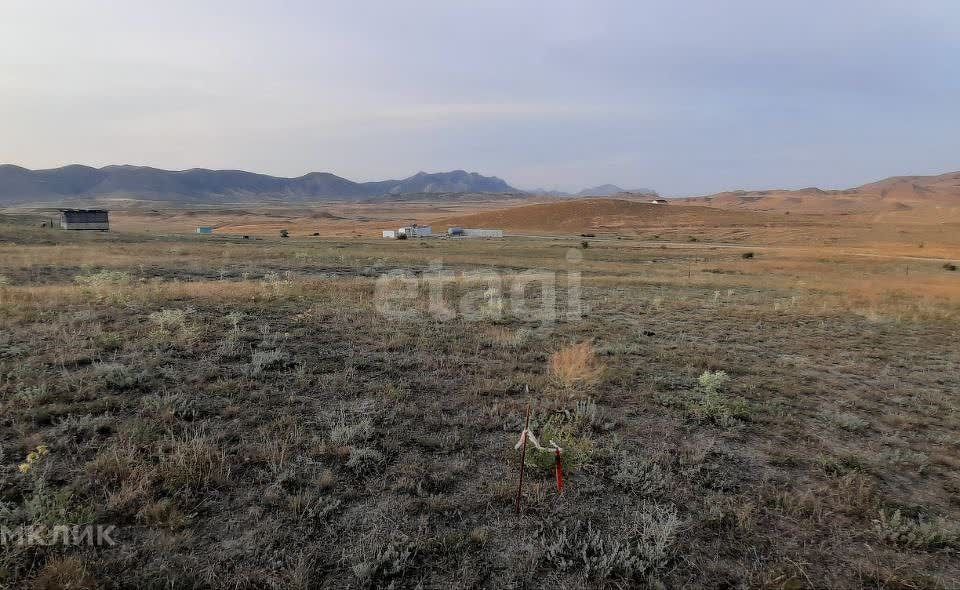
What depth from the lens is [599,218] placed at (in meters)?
91.3

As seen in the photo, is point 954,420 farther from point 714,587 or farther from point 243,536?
point 243,536

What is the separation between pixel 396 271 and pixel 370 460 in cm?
1878

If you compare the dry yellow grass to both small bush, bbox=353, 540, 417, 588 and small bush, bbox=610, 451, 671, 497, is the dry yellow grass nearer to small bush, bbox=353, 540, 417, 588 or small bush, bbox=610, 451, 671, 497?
small bush, bbox=610, 451, 671, 497

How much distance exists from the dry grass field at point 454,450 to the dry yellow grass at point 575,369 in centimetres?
5

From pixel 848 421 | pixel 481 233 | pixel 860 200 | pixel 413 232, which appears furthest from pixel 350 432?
pixel 860 200

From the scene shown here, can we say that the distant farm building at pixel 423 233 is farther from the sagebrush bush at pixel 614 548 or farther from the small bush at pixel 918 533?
the small bush at pixel 918 533

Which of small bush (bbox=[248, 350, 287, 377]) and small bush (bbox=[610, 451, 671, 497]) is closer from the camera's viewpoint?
small bush (bbox=[610, 451, 671, 497])

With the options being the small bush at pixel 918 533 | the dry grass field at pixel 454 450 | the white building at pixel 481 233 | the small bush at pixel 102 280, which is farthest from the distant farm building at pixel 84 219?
the small bush at pixel 918 533

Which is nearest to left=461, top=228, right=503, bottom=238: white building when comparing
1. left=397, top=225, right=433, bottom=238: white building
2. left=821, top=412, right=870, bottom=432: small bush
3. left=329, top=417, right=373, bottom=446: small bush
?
left=397, top=225, right=433, bottom=238: white building

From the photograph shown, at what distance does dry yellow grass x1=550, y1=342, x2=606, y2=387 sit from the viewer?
6.83 m

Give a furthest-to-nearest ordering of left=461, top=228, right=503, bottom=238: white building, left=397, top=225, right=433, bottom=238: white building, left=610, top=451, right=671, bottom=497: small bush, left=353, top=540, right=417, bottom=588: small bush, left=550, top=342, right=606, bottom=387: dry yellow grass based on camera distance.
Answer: left=461, top=228, right=503, bottom=238: white building < left=397, top=225, right=433, bottom=238: white building < left=550, top=342, right=606, bottom=387: dry yellow grass < left=610, top=451, right=671, bottom=497: small bush < left=353, top=540, right=417, bottom=588: small bush

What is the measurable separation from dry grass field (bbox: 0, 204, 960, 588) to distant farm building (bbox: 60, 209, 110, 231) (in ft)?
166

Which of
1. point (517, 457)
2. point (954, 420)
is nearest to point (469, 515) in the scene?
point (517, 457)

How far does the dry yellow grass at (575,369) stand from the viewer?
6.83m
